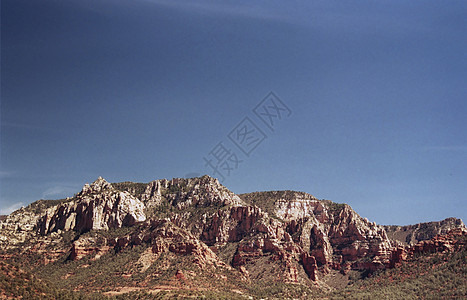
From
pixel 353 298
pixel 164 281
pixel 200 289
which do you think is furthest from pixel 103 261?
pixel 353 298

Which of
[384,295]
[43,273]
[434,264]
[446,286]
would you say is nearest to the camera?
[446,286]

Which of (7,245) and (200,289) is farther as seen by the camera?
(7,245)

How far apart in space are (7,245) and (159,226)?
2628 inches

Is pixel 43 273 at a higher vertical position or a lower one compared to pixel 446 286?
higher

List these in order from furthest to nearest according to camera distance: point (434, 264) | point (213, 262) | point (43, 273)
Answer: point (213, 262), point (43, 273), point (434, 264)

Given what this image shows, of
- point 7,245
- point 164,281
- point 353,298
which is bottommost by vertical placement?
point 353,298

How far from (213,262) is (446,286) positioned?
9214cm

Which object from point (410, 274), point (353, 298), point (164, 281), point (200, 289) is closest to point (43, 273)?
point (164, 281)

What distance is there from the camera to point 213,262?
193 metres

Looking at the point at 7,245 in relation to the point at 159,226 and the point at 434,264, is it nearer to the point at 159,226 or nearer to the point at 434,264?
the point at 159,226

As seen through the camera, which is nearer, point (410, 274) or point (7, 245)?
point (410, 274)

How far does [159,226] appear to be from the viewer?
199m

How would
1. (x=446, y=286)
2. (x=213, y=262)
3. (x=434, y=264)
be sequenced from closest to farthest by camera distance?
(x=446, y=286)
(x=434, y=264)
(x=213, y=262)

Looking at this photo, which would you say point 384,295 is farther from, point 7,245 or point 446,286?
point 7,245
